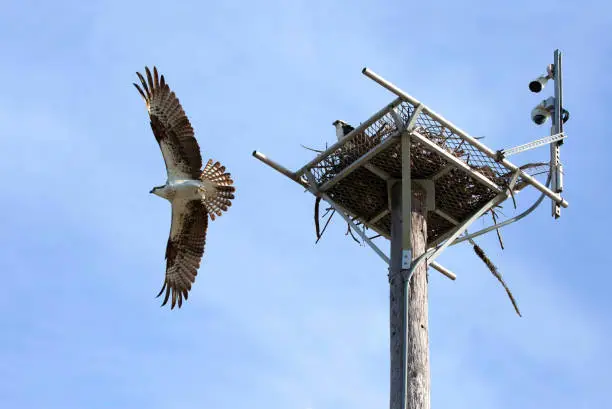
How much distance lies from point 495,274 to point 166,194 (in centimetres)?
414

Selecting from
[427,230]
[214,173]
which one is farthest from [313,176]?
[214,173]

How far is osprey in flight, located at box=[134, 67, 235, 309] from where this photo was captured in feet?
45.5

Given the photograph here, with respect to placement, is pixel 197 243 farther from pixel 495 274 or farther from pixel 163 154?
pixel 495 274

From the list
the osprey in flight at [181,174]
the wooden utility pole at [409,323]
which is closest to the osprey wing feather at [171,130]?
the osprey in flight at [181,174]

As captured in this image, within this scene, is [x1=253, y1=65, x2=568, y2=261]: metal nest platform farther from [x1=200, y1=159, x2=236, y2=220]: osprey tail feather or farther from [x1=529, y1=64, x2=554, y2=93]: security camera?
[x1=200, y1=159, x2=236, y2=220]: osprey tail feather

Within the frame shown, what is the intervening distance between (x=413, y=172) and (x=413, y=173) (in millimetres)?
25

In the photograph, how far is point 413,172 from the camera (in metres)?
10.9

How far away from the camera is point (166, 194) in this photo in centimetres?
1395

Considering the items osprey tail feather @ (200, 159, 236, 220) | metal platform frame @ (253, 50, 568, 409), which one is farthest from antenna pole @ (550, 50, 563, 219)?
osprey tail feather @ (200, 159, 236, 220)

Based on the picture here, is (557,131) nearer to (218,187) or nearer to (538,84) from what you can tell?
(538,84)

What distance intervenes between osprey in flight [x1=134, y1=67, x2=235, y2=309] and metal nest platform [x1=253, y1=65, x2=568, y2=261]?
2.72 meters

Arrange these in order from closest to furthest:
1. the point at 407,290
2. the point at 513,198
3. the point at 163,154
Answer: the point at 407,290 < the point at 513,198 < the point at 163,154

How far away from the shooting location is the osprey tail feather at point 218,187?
14047 mm

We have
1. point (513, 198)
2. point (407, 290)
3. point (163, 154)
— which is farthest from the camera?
point (163, 154)
